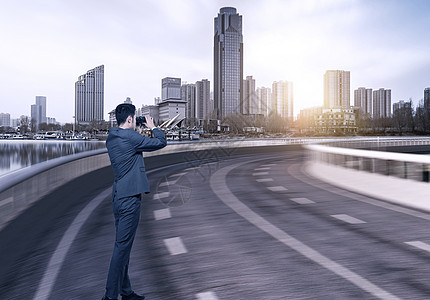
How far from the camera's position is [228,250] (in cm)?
564

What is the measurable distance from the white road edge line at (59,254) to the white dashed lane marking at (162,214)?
1.51m

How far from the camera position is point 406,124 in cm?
15950

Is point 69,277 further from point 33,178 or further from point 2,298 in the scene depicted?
point 33,178

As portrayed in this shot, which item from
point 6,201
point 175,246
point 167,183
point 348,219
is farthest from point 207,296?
point 167,183

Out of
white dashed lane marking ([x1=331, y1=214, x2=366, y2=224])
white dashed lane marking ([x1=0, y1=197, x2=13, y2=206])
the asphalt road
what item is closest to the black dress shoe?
the asphalt road

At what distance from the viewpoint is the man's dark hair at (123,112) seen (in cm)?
400

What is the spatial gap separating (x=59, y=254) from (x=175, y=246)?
5.68 feet

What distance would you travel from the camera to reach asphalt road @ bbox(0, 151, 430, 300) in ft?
13.6

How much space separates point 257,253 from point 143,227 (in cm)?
278

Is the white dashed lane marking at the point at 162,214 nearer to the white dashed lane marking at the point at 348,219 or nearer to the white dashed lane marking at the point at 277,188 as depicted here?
the white dashed lane marking at the point at 348,219

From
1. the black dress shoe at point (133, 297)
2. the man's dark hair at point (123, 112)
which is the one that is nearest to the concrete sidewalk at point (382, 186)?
the black dress shoe at point (133, 297)

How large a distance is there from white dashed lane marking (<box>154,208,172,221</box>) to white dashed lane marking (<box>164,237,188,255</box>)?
1.85 meters

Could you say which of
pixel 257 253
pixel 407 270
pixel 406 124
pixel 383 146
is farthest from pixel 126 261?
pixel 406 124

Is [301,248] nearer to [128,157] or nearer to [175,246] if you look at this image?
[175,246]
